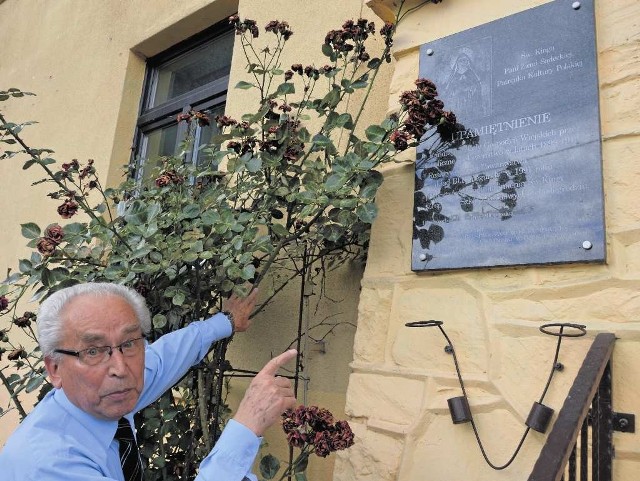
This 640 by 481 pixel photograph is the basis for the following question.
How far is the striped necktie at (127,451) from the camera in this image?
65.7 inches

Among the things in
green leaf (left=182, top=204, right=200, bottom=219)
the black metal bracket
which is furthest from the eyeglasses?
the black metal bracket

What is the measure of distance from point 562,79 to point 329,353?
1.37 metres

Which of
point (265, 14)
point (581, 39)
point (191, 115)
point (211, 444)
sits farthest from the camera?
point (265, 14)

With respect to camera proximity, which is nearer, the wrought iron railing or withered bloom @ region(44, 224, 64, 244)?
the wrought iron railing

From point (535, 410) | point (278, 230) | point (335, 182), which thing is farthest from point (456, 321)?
point (278, 230)

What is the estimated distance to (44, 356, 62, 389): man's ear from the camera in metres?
1.58

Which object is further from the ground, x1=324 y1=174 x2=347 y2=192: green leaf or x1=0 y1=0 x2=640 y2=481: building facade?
x1=324 y1=174 x2=347 y2=192: green leaf

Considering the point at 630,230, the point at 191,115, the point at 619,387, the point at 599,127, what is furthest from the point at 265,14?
the point at 619,387

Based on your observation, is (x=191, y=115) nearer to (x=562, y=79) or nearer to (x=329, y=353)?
(x=329, y=353)

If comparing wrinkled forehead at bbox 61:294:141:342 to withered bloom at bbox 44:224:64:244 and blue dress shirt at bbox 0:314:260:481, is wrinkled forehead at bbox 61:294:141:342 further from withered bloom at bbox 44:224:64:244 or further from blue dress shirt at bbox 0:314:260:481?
withered bloom at bbox 44:224:64:244

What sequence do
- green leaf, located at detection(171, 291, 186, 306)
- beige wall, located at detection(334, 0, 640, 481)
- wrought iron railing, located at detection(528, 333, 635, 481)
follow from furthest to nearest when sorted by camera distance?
green leaf, located at detection(171, 291, 186, 306) < beige wall, located at detection(334, 0, 640, 481) < wrought iron railing, located at detection(528, 333, 635, 481)

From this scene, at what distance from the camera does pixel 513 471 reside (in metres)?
1.57

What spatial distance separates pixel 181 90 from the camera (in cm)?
432

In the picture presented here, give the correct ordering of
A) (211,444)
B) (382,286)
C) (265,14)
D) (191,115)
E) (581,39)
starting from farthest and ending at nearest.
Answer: (265,14) → (191,115) → (211,444) → (382,286) → (581,39)
